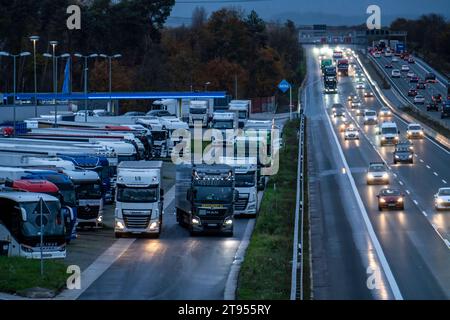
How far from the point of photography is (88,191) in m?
43.0

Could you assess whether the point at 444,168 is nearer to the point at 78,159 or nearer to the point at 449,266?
the point at 78,159

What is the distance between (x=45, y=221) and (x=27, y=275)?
5.06m

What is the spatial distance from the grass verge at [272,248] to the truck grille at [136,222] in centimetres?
387

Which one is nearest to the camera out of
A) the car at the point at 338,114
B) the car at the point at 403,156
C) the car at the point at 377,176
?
the car at the point at 377,176

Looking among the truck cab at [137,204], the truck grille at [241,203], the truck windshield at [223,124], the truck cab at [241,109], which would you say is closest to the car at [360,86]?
the truck cab at [241,109]

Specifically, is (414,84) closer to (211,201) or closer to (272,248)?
(211,201)

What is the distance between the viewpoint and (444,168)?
6594 cm

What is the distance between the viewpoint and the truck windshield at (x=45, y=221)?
34.0 meters

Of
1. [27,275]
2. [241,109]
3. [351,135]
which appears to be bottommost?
[27,275]

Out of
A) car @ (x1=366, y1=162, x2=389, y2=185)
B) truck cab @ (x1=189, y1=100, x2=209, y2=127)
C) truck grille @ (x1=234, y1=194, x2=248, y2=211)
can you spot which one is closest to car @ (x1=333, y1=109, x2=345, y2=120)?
truck cab @ (x1=189, y1=100, x2=209, y2=127)

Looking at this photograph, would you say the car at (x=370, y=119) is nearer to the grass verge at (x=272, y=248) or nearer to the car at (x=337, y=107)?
the car at (x=337, y=107)

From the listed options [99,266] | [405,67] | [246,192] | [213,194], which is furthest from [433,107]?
[99,266]

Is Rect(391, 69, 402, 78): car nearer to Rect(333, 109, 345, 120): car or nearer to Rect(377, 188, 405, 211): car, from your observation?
Rect(333, 109, 345, 120): car
